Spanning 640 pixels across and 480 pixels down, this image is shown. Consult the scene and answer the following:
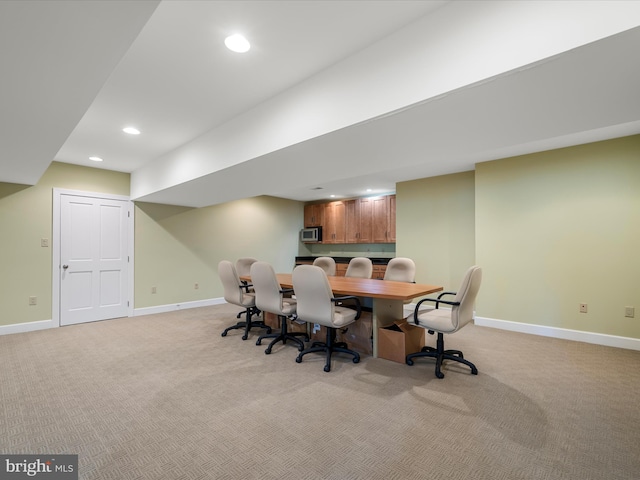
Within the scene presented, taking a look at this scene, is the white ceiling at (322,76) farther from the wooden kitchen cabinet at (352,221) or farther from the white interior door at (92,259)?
the wooden kitchen cabinet at (352,221)

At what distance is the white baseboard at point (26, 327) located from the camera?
13.6ft

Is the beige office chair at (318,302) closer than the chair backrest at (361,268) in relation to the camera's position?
Yes

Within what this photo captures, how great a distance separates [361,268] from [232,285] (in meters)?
2.10

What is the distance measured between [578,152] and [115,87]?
532 cm

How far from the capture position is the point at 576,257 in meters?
3.88

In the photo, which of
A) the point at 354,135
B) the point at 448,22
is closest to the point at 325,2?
the point at 448,22

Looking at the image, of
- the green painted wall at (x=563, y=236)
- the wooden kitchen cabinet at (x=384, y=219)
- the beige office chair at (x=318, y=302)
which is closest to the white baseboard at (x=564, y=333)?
the green painted wall at (x=563, y=236)

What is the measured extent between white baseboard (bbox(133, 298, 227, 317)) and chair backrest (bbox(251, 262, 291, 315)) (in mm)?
3158

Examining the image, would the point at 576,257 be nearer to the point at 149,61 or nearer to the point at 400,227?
the point at 400,227

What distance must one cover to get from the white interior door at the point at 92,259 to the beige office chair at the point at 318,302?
12.9 ft

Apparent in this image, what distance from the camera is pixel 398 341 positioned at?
10.1ft

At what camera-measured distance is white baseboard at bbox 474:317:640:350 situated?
3.52 metres
